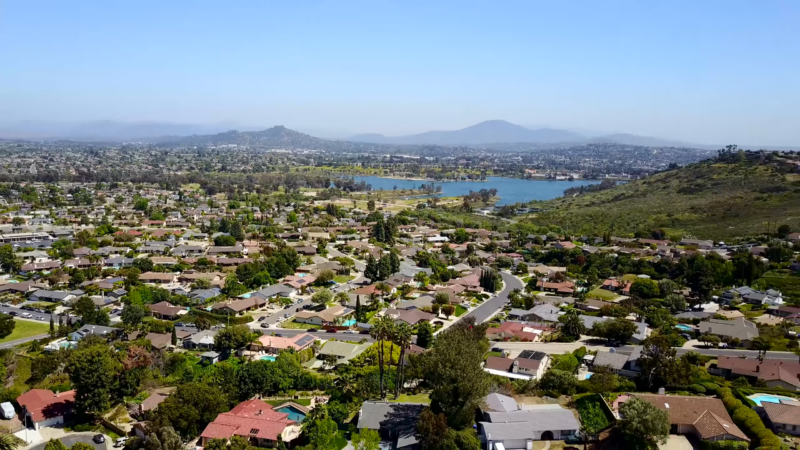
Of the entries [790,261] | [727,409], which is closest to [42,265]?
[727,409]

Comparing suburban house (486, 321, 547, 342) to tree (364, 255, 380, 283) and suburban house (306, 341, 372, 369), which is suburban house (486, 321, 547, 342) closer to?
suburban house (306, 341, 372, 369)

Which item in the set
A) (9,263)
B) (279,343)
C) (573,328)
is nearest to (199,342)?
(279,343)

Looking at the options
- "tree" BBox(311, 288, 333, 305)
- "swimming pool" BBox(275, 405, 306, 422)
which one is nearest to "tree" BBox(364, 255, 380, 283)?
"tree" BBox(311, 288, 333, 305)

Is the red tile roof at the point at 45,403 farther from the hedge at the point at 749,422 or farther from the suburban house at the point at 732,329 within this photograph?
the suburban house at the point at 732,329

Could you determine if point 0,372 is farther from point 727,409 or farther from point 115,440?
point 727,409

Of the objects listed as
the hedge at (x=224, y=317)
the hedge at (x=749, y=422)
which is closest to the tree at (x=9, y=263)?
the hedge at (x=224, y=317)

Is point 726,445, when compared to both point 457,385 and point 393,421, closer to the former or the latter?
point 457,385
